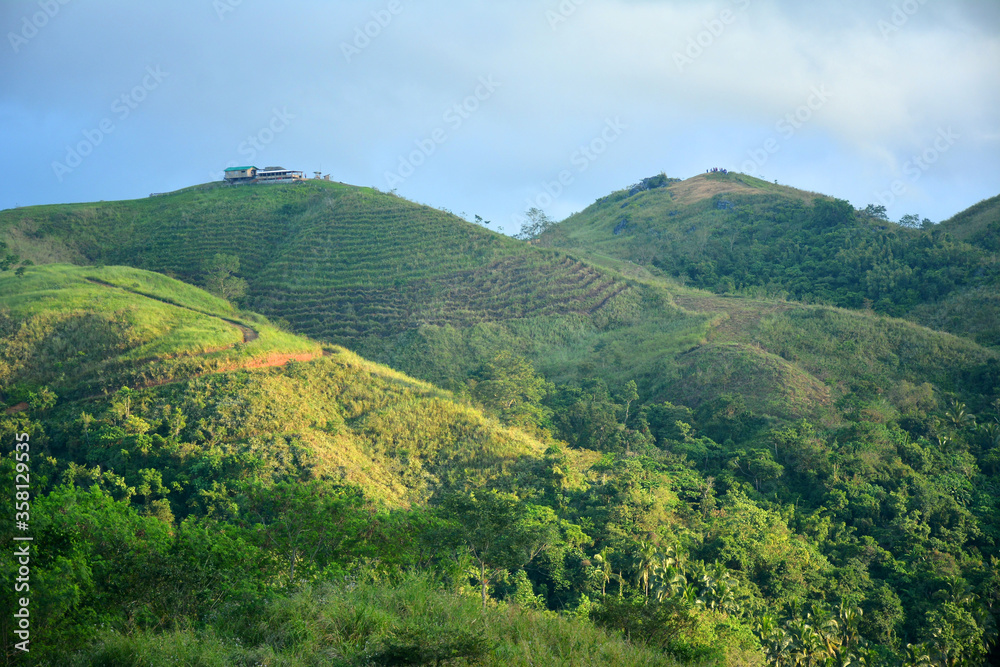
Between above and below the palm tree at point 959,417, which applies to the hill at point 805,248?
above

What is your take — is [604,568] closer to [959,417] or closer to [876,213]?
[959,417]

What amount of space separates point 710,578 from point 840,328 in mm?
32690

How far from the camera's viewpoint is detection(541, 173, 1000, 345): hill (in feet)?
207

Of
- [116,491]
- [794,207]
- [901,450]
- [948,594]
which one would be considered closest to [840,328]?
[901,450]

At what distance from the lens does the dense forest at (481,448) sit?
639 inches

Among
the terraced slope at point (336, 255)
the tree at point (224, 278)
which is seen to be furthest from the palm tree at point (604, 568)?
the tree at point (224, 278)

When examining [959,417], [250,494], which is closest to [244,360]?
[250,494]

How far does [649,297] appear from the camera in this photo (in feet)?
214

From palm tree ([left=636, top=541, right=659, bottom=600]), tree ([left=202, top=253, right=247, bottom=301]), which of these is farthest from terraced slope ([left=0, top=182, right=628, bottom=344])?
palm tree ([left=636, top=541, right=659, bottom=600])

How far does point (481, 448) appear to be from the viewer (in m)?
35.7

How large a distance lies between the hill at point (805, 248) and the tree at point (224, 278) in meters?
38.0

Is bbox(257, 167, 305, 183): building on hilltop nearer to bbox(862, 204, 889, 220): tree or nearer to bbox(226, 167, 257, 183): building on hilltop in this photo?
bbox(226, 167, 257, 183): building on hilltop

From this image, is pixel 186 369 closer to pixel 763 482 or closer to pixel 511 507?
pixel 511 507

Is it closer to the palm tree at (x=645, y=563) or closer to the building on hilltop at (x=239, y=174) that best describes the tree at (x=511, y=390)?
the palm tree at (x=645, y=563)
